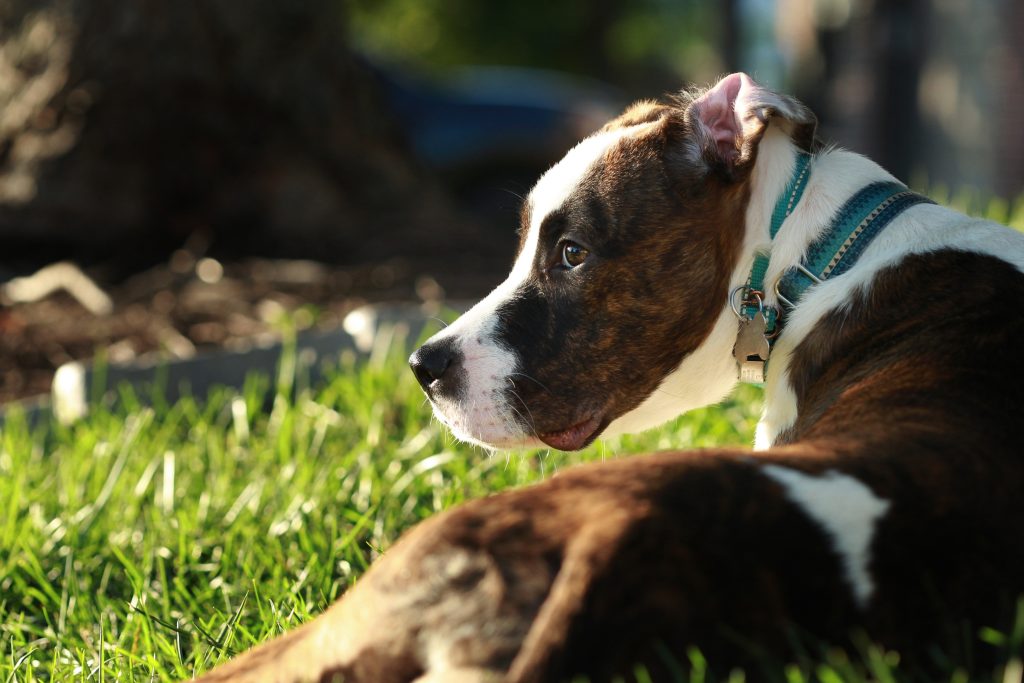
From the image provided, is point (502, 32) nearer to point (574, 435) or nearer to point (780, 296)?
point (574, 435)

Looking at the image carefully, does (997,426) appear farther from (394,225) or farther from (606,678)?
(394,225)

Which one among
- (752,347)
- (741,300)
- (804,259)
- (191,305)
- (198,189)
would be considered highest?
(804,259)

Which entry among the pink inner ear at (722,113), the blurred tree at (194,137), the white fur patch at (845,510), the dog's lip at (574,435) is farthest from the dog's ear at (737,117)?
the blurred tree at (194,137)

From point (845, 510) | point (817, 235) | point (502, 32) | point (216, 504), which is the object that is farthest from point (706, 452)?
point (502, 32)

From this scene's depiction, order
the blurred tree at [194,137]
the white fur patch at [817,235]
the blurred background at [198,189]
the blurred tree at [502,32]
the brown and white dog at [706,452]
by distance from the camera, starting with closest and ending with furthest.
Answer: the brown and white dog at [706,452] → the white fur patch at [817,235] → the blurred background at [198,189] → the blurred tree at [194,137] → the blurred tree at [502,32]

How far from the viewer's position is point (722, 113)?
3.36m

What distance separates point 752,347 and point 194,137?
17.4ft

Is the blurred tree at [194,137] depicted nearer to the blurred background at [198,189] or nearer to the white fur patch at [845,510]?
the blurred background at [198,189]

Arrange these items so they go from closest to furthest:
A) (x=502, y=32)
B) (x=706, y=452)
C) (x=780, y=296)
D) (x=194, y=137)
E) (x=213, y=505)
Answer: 1. (x=706, y=452)
2. (x=780, y=296)
3. (x=213, y=505)
4. (x=194, y=137)
5. (x=502, y=32)

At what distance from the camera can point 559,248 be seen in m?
3.38

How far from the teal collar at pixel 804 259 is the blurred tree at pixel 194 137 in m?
4.68

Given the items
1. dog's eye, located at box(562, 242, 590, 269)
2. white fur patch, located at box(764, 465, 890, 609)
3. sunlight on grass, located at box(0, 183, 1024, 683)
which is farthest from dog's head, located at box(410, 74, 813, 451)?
white fur patch, located at box(764, 465, 890, 609)

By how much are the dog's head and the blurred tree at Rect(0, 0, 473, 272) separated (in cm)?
447

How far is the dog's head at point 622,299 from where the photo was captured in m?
3.29
